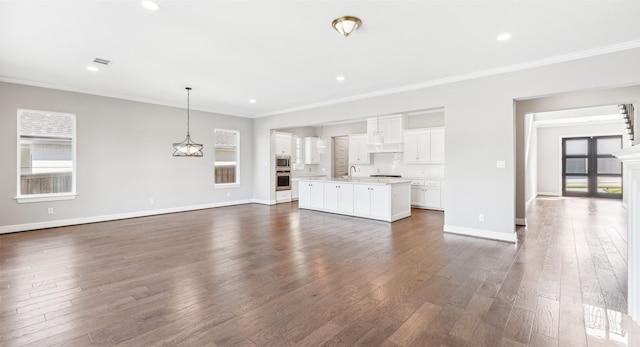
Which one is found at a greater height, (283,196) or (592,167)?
(592,167)

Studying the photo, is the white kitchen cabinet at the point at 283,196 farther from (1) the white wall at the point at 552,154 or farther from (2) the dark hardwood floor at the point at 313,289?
(1) the white wall at the point at 552,154

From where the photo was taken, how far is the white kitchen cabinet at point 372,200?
19.7 ft

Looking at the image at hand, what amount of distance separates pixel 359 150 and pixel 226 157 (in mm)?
4151

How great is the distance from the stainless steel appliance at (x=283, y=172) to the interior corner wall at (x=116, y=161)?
6.20 ft

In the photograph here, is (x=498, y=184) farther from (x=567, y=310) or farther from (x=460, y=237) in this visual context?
(x=567, y=310)

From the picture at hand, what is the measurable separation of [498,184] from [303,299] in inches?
145

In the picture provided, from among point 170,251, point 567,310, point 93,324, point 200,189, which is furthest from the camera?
point 200,189

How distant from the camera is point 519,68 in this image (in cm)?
430

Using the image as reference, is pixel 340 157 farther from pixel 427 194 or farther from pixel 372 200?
pixel 372 200

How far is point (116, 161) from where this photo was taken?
635cm

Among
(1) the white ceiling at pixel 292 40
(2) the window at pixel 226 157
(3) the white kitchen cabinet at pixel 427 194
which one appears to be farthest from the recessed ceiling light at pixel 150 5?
(3) the white kitchen cabinet at pixel 427 194

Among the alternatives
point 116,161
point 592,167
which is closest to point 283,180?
point 116,161

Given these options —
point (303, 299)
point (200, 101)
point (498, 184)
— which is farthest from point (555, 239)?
point (200, 101)

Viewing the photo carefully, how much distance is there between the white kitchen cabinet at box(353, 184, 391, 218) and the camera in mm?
5996
